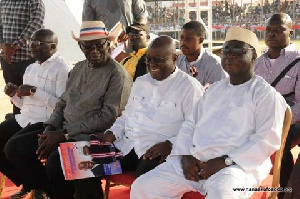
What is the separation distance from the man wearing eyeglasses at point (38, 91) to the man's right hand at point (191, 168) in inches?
67.4

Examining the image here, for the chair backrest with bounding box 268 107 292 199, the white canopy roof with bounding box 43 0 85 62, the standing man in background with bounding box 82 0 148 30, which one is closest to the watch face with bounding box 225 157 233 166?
the chair backrest with bounding box 268 107 292 199

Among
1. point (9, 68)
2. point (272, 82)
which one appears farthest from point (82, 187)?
point (9, 68)

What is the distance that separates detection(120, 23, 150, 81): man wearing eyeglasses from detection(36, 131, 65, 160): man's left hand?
1.13m

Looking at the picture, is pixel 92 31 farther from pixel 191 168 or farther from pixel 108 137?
pixel 191 168

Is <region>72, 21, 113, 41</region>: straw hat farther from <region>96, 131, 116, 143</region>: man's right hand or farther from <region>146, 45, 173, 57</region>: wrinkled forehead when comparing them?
<region>96, 131, 116, 143</region>: man's right hand

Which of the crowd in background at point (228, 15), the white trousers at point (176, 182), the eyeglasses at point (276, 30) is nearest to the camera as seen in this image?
the white trousers at point (176, 182)

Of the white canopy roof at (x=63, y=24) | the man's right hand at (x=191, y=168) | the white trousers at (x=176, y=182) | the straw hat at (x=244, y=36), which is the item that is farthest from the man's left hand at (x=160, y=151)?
the white canopy roof at (x=63, y=24)

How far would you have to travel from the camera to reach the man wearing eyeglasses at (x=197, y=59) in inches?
172

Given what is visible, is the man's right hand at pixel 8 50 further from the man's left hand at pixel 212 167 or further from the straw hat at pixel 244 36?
the man's left hand at pixel 212 167

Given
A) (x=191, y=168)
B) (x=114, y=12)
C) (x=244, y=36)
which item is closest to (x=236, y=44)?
(x=244, y=36)

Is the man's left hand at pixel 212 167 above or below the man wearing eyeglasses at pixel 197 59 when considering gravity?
below

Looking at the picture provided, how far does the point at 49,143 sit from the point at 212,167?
152 cm

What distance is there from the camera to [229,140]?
3.05 metres

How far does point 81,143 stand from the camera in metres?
3.72
